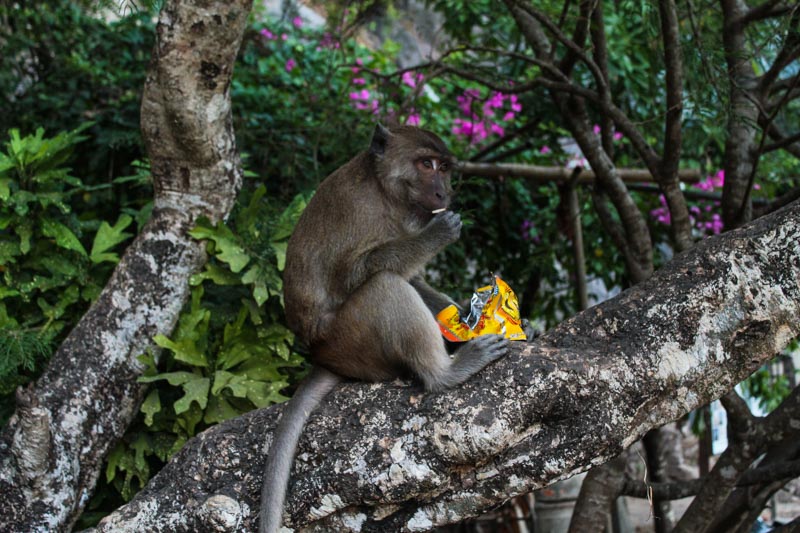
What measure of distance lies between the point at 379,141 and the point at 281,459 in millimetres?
1572

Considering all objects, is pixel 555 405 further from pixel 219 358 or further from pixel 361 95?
pixel 361 95

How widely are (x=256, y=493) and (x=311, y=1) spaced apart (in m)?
4.68

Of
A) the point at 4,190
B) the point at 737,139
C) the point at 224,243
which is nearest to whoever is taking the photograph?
the point at 224,243

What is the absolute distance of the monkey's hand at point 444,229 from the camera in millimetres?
3395

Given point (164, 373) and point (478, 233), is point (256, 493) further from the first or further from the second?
point (478, 233)

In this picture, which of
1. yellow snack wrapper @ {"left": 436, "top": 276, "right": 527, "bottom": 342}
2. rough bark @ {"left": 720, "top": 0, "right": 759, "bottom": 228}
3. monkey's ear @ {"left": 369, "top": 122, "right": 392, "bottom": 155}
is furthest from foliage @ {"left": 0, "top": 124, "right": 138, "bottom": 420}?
rough bark @ {"left": 720, "top": 0, "right": 759, "bottom": 228}

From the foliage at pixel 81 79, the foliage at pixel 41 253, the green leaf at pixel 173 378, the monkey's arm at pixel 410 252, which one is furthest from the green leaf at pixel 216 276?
the foliage at pixel 81 79

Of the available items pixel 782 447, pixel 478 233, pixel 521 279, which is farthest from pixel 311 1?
pixel 782 447

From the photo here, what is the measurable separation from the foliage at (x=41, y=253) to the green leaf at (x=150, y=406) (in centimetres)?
67

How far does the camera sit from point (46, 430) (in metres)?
3.67

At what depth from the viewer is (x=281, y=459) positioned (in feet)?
9.08

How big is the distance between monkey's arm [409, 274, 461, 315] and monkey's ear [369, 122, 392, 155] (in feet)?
2.01

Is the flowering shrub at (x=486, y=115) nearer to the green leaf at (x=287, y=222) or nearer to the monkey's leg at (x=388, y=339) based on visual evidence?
the green leaf at (x=287, y=222)

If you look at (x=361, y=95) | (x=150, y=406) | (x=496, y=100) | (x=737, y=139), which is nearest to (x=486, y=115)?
(x=496, y=100)
